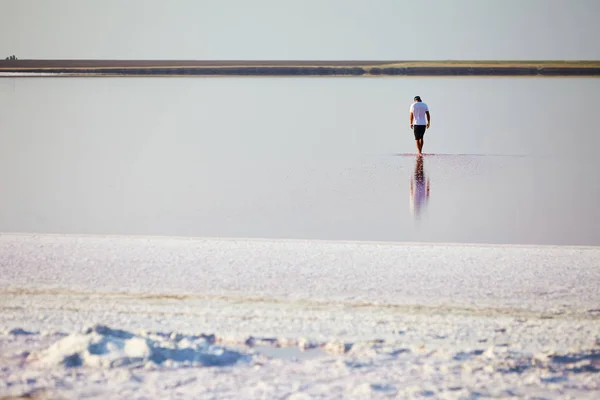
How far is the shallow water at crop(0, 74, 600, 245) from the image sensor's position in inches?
283

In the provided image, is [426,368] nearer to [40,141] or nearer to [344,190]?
[344,190]

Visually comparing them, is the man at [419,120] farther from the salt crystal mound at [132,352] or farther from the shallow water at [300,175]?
the salt crystal mound at [132,352]

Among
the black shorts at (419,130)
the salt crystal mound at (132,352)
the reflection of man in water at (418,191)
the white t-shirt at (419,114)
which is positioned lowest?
the salt crystal mound at (132,352)

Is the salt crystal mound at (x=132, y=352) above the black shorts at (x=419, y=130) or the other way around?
the other way around

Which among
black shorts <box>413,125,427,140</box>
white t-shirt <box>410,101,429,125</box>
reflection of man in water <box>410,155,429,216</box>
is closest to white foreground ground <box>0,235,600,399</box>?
reflection of man in water <box>410,155,429,216</box>

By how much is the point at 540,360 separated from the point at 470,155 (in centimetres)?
1055

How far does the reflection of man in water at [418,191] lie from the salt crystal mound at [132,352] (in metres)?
4.51

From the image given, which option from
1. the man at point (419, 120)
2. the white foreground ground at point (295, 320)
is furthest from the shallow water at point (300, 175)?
the white foreground ground at point (295, 320)

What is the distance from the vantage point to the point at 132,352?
3379 mm

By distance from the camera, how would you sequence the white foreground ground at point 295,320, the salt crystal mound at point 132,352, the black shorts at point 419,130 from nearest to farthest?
the white foreground ground at point 295,320 → the salt crystal mound at point 132,352 → the black shorts at point 419,130

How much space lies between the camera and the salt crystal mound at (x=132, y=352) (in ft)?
10.8

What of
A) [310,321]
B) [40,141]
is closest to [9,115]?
[40,141]

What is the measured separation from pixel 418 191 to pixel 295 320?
5.61 m

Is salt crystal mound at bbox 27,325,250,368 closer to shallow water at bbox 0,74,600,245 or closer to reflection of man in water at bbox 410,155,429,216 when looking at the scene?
shallow water at bbox 0,74,600,245
